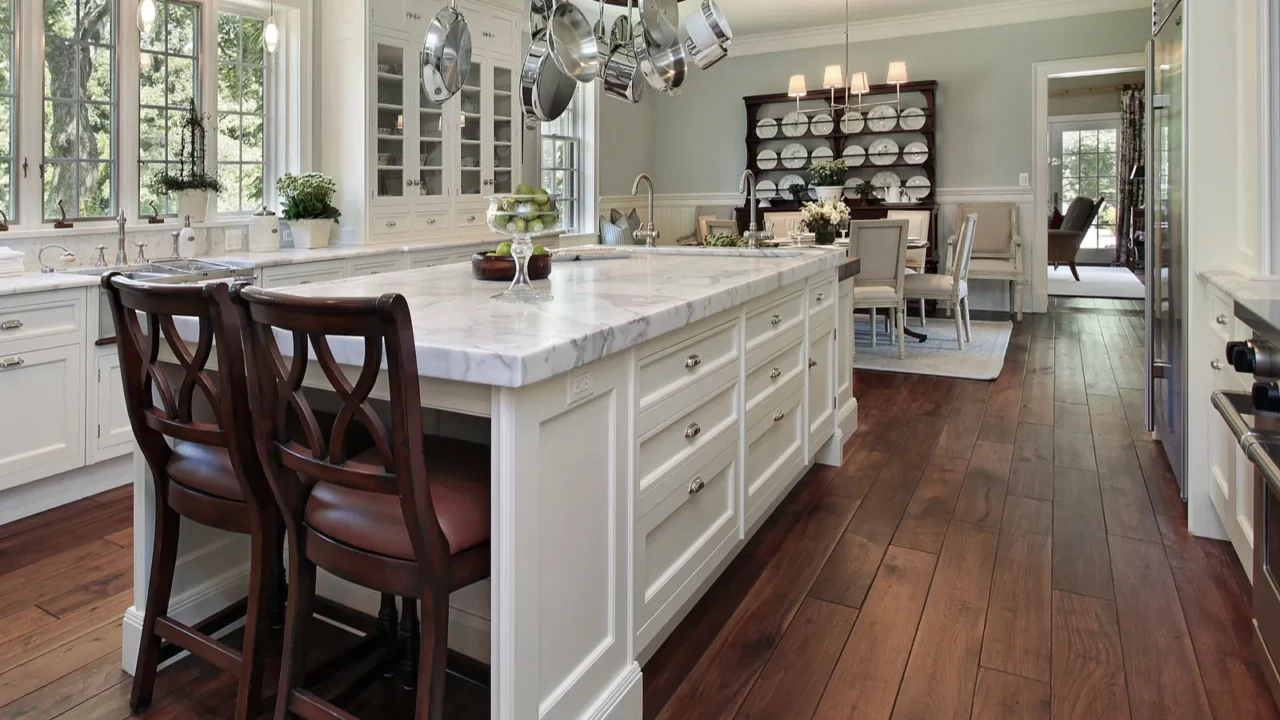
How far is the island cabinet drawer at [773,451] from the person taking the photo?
101 inches

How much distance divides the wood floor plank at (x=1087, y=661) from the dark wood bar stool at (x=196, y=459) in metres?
1.68

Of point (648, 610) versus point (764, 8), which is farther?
point (764, 8)

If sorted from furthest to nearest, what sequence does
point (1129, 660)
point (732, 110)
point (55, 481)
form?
1. point (732, 110)
2. point (55, 481)
3. point (1129, 660)

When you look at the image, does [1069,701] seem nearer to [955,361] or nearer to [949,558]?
[949,558]

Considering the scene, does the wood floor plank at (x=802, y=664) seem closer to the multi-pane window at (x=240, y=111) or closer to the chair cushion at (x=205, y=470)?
the chair cushion at (x=205, y=470)

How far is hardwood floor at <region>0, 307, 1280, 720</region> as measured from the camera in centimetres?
191

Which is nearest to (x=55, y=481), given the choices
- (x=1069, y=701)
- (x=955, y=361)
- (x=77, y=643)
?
(x=77, y=643)

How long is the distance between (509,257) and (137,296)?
1.08m

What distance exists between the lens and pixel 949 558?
8.84ft

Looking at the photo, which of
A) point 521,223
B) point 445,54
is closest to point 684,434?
point 521,223

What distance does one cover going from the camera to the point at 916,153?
324 inches

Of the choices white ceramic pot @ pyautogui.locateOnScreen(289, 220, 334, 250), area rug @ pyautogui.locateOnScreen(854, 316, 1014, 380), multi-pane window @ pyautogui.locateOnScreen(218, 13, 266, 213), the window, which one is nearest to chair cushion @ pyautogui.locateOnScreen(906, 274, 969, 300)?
area rug @ pyautogui.locateOnScreen(854, 316, 1014, 380)

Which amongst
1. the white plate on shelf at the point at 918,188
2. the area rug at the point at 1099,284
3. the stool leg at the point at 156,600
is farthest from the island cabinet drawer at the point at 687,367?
the area rug at the point at 1099,284

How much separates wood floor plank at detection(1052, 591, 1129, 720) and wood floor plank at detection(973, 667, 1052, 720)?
1.1 inches
